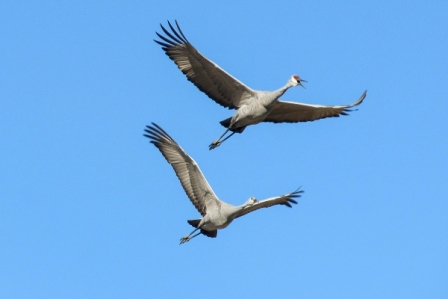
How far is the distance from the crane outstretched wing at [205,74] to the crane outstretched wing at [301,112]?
1.12 m

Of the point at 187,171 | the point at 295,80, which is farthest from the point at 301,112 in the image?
the point at 187,171

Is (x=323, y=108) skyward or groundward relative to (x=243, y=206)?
skyward

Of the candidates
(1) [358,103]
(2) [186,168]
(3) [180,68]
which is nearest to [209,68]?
(3) [180,68]

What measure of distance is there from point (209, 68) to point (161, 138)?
6.42ft

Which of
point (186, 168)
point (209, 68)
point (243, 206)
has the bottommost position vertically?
point (243, 206)

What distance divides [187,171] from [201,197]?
2.13 ft

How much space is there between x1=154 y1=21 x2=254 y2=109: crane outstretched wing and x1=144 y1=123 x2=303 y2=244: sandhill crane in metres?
1.42

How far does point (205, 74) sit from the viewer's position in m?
23.3

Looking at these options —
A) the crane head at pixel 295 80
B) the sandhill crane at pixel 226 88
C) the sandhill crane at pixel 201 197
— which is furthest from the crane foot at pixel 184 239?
the crane head at pixel 295 80

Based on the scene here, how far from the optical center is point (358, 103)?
24453mm

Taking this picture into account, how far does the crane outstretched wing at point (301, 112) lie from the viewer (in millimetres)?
24281

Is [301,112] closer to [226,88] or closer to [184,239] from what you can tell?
[226,88]

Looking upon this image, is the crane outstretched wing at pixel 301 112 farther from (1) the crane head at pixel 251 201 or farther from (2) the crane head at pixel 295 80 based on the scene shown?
(1) the crane head at pixel 251 201

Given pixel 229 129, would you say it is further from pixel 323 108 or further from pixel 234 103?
pixel 323 108
